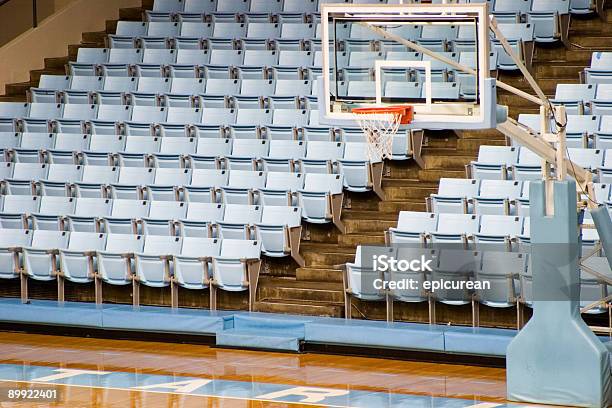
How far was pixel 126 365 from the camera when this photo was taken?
7.87 metres

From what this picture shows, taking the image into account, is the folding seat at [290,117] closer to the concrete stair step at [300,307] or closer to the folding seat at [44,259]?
the concrete stair step at [300,307]

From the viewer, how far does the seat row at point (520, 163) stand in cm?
845

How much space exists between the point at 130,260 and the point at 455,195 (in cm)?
246

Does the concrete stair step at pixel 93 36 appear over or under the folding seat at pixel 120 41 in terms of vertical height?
over

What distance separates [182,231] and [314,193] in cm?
104

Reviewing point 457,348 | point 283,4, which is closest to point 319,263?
point 457,348

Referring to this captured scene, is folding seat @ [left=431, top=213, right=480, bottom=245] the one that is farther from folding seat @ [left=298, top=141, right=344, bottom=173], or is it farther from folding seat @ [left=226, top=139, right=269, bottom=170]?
folding seat @ [left=226, top=139, right=269, bottom=170]

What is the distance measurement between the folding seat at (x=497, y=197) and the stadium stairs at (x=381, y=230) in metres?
0.73

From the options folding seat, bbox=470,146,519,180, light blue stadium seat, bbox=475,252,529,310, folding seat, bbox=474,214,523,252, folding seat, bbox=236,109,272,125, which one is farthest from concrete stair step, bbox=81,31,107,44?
light blue stadium seat, bbox=475,252,529,310

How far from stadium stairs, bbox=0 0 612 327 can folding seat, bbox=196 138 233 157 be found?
3.74 ft

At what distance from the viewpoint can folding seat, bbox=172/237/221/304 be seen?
8.73 m

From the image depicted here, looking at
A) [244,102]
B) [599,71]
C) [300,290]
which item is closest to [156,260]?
[300,290]

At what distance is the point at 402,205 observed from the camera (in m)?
9.38

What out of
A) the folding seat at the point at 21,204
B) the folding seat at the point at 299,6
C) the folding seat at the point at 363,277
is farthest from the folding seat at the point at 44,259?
the folding seat at the point at 299,6
